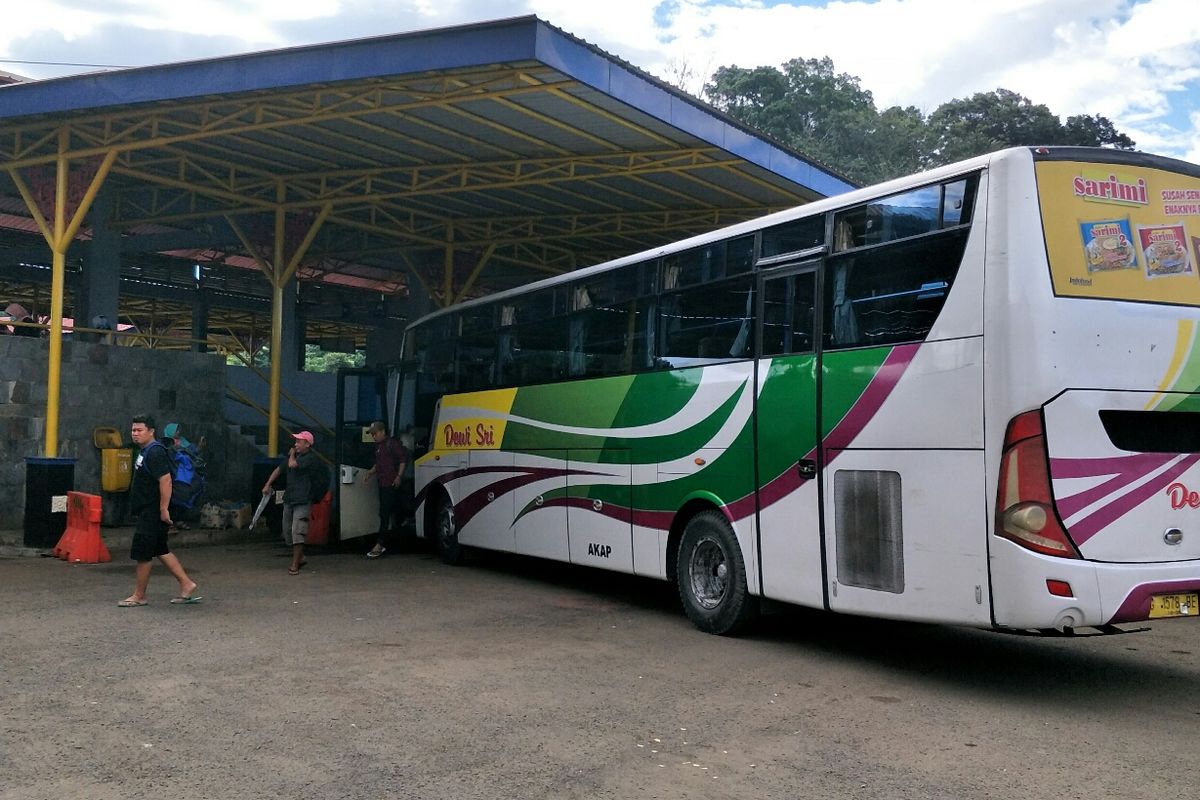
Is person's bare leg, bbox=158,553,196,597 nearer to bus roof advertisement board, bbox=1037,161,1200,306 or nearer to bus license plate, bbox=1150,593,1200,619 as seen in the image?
bus roof advertisement board, bbox=1037,161,1200,306

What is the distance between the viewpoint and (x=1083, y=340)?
6.46m

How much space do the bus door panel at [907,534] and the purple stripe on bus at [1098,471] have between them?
45cm

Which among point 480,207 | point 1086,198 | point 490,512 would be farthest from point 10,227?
point 1086,198

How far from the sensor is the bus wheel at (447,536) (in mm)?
13469

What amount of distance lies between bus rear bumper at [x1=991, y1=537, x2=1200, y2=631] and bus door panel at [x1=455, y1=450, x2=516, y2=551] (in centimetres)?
662

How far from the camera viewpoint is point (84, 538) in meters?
13.0

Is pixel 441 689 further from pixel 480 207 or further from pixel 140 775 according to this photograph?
pixel 480 207

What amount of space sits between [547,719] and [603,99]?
841 cm

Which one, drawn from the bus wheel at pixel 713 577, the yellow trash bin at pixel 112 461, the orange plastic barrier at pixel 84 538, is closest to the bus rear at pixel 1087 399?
the bus wheel at pixel 713 577

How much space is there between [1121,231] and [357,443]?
10773mm

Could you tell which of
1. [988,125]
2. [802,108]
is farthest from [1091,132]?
[802,108]

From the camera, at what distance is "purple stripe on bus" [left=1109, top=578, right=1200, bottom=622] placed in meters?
6.42

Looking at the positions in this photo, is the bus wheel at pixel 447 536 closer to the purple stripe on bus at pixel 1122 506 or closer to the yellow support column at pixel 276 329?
the yellow support column at pixel 276 329

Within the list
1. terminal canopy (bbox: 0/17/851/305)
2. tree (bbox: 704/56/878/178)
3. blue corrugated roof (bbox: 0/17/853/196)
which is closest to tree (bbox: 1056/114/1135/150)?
tree (bbox: 704/56/878/178)
